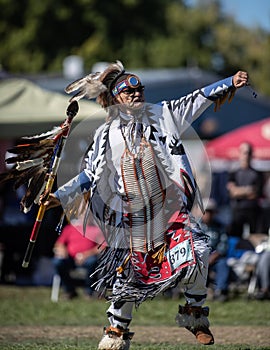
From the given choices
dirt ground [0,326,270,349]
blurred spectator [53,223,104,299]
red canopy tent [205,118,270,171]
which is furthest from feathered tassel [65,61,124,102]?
red canopy tent [205,118,270,171]

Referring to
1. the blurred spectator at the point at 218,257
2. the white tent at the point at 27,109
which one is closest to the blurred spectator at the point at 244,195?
the blurred spectator at the point at 218,257

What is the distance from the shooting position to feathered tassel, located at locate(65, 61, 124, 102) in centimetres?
604

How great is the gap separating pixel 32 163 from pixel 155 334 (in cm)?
233

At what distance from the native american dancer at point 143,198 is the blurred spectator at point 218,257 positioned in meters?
4.80

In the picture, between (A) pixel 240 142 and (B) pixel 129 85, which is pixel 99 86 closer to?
(B) pixel 129 85

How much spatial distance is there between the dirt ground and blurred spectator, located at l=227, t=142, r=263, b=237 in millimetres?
3164

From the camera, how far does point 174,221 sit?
5852 mm

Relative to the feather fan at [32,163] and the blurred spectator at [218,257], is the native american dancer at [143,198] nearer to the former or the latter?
the feather fan at [32,163]

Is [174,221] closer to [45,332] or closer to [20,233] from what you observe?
[45,332]

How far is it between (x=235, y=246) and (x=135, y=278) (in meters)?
5.33

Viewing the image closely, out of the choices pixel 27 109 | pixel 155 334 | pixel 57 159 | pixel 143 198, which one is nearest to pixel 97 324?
pixel 155 334

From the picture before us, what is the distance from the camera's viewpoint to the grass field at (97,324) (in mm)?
6961

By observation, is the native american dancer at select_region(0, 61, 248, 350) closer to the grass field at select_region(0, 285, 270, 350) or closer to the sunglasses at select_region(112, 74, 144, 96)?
the sunglasses at select_region(112, 74, 144, 96)

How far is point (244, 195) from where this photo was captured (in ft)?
36.8
